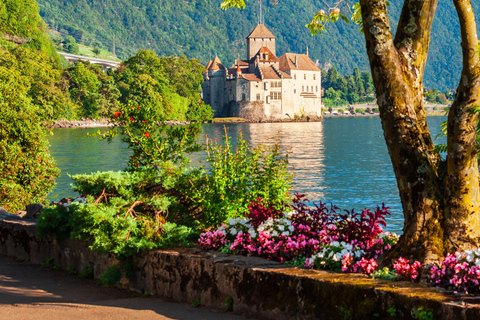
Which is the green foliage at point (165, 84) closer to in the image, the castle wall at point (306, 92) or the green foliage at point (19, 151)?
the castle wall at point (306, 92)

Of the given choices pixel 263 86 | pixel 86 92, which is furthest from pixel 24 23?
pixel 263 86

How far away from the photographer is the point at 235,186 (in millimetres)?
6867

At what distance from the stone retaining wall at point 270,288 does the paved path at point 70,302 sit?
165 millimetres

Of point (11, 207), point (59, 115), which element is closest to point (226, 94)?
point (59, 115)

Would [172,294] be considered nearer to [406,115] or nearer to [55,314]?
[55,314]

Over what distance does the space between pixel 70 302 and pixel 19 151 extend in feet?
22.1

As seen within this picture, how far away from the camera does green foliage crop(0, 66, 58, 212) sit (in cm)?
1147

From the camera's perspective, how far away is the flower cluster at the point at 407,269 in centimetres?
439

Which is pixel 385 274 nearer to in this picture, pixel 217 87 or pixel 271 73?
pixel 271 73

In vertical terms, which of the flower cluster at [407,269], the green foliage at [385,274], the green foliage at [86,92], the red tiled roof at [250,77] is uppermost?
the red tiled roof at [250,77]

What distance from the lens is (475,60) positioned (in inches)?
184

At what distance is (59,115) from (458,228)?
77928 millimetres

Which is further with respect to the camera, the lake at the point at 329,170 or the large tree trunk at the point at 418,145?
the lake at the point at 329,170

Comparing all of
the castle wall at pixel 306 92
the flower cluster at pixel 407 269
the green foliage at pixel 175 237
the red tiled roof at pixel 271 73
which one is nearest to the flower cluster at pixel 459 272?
the flower cluster at pixel 407 269
